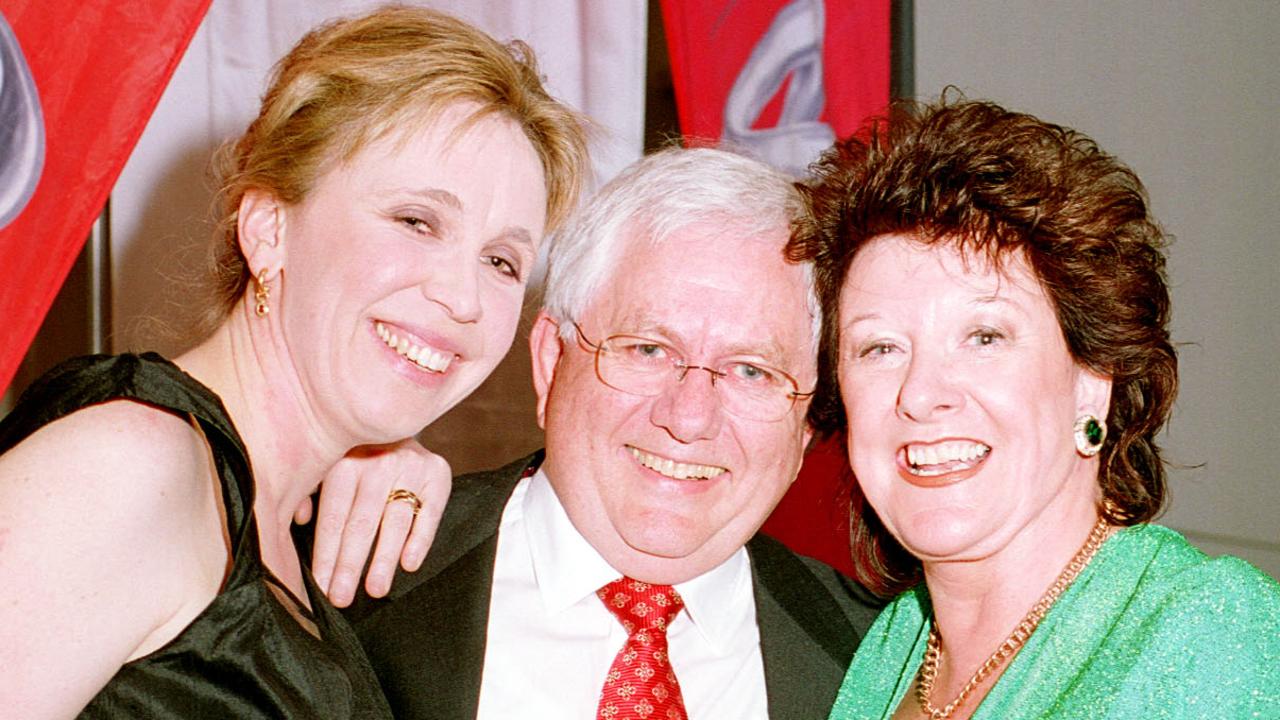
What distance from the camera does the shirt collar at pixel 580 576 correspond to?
2162mm

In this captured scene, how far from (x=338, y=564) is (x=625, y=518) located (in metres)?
0.44

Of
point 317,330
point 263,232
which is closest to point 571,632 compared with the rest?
point 317,330

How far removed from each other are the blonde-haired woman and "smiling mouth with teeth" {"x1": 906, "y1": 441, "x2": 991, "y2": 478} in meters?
0.63

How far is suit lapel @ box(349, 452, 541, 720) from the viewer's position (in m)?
1.98

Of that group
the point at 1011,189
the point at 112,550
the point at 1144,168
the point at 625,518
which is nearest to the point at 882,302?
the point at 1011,189

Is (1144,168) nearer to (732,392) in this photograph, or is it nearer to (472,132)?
(732,392)

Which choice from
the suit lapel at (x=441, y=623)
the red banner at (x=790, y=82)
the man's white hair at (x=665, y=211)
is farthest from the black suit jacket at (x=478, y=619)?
the red banner at (x=790, y=82)

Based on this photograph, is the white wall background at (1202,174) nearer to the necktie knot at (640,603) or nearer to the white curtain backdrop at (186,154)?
the white curtain backdrop at (186,154)

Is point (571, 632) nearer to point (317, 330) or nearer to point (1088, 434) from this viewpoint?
point (317, 330)

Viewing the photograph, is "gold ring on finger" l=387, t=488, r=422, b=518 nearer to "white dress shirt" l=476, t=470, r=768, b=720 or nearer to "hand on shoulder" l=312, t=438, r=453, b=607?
"hand on shoulder" l=312, t=438, r=453, b=607

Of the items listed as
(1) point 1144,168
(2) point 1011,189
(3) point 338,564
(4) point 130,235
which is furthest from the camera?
(1) point 1144,168

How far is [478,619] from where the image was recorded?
2043 millimetres

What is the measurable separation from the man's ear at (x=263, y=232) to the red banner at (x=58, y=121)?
7.0 inches

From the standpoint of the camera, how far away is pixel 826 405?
220 centimetres
